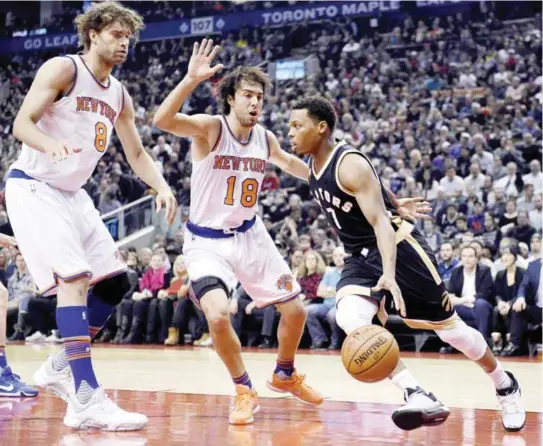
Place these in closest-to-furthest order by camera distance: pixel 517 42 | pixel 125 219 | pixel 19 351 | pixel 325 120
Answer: pixel 325 120 → pixel 19 351 → pixel 125 219 → pixel 517 42

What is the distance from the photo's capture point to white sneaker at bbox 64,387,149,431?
414cm

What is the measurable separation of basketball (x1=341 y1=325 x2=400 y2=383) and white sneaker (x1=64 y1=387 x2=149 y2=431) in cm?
104

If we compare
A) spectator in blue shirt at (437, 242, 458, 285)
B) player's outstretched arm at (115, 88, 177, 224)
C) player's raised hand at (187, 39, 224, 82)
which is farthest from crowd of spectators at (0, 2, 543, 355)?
player's raised hand at (187, 39, 224, 82)

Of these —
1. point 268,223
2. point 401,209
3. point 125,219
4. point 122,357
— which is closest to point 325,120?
point 401,209

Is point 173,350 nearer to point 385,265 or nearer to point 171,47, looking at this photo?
point 385,265

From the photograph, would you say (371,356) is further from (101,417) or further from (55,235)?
(55,235)

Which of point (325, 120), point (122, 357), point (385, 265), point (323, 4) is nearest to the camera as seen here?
point (385, 265)

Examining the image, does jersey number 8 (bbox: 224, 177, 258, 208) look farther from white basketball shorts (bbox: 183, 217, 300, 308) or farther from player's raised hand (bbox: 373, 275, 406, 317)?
player's raised hand (bbox: 373, 275, 406, 317)

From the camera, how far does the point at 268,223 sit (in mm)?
13023

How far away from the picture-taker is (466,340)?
445cm

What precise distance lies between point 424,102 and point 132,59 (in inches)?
405

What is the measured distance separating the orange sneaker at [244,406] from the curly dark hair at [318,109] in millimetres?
1485

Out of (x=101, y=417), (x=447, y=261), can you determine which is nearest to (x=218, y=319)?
(x=101, y=417)

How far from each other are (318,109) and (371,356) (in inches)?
54.5
